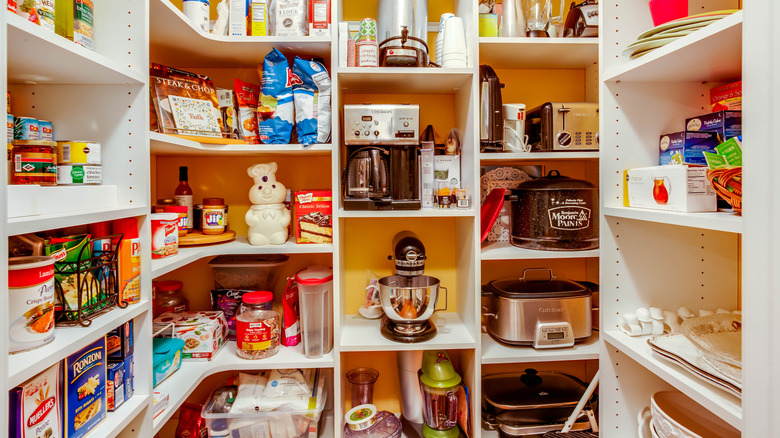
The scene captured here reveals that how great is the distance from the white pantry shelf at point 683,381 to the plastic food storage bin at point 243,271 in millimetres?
1310

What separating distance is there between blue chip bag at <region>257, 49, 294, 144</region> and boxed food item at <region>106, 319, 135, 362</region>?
0.80 meters

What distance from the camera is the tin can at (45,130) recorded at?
1.01 m

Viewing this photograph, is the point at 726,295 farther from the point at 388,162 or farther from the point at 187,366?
the point at 187,366

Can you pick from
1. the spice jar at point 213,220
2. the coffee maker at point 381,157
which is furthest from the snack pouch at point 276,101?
the spice jar at point 213,220

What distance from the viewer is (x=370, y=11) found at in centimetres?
192

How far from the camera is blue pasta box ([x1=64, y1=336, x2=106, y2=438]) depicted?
0.91m

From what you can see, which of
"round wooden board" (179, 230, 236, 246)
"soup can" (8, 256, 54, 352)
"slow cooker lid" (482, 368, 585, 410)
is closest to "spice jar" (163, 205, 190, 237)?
"round wooden board" (179, 230, 236, 246)

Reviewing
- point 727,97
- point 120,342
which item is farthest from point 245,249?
point 727,97

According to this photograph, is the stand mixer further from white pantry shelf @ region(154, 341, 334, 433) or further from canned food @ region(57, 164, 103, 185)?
canned food @ region(57, 164, 103, 185)

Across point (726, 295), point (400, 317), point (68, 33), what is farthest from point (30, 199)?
point (726, 295)

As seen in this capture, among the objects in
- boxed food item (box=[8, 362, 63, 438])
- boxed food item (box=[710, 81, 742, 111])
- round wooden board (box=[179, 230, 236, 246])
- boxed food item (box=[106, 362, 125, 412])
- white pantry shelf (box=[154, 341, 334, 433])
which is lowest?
white pantry shelf (box=[154, 341, 334, 433])

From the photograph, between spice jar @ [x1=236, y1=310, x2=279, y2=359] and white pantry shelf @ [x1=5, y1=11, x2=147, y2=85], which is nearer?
white pantry shelf @ [x1=5, y1=11, x2=147, y2=85]

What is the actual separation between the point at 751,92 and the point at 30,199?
132 centimetres

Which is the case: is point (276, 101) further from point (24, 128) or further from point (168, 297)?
point (168, 297)
